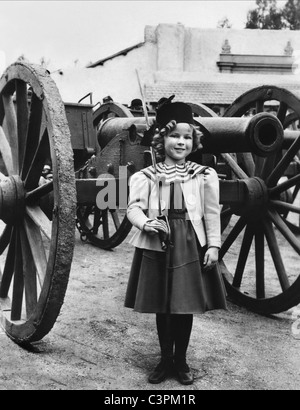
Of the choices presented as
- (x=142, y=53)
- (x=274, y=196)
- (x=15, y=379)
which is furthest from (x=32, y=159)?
(x=142, y=53)

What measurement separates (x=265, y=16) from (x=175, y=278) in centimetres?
3221

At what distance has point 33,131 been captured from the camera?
3.38 metres

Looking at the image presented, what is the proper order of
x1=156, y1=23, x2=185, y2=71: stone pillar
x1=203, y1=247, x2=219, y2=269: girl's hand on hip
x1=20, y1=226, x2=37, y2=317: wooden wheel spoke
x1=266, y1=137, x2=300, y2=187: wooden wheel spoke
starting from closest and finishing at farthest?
x1=203, y1=247, x2=219, y2=269: girl's hand on hip < x1=20, y1=226, x2=37, y2=317: wooden wheel spoke < x1=266, y1=137, x2=300, y2=187: wooden wheel spoke < x1=156, y1=23, x2=185, y2=71: stone pillar

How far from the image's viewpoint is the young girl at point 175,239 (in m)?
2.85

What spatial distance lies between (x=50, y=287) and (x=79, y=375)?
1.54ft

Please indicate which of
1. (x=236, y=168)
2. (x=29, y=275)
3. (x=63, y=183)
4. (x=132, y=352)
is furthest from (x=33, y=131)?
(x=236, y=168)

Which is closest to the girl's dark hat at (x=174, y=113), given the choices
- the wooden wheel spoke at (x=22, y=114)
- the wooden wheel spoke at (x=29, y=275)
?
the wooden wheel spoke at (x=22, y=114)

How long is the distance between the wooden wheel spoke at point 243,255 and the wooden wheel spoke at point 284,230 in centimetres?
26

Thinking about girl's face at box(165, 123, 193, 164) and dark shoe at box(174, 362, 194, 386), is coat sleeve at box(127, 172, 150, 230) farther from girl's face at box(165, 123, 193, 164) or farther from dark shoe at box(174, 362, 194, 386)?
dark shoe at box(174, 362, 194, 386)

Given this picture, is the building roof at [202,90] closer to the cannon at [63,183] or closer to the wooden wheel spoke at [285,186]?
the cannon at [63,183]

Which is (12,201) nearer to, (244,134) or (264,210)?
(244,134)

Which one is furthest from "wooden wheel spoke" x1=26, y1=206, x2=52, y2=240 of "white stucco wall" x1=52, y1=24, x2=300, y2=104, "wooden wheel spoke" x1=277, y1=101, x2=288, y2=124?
"white stucco wall" x1=52, y1=24, x2=300, y2=104

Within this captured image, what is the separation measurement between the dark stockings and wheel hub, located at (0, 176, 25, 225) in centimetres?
107

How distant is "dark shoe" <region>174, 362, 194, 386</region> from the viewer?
2.91 metres
